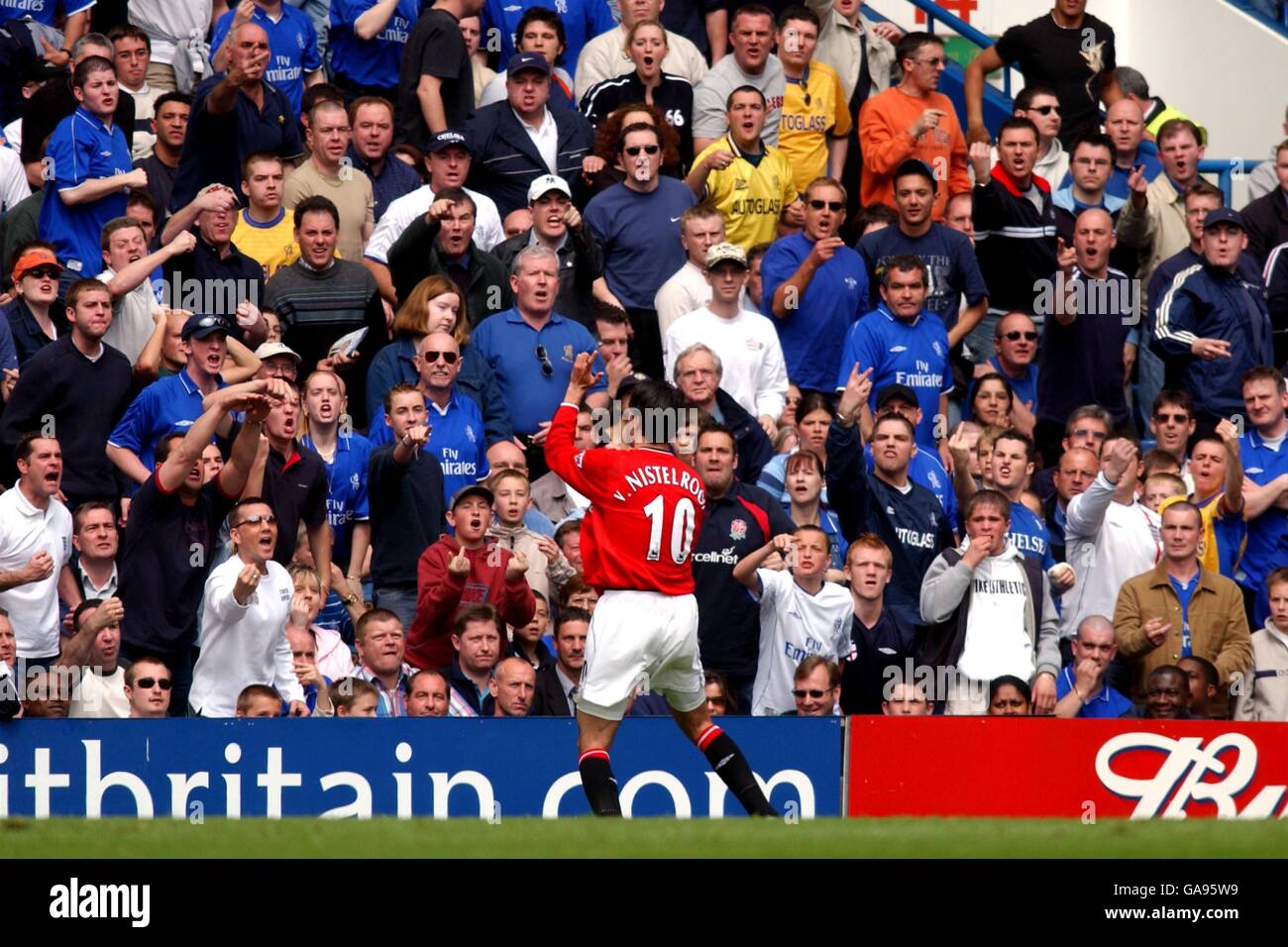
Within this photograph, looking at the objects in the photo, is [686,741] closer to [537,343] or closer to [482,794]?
[482,794]

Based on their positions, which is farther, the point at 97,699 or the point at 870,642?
the point at 870,642

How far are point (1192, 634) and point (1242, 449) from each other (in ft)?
6.40

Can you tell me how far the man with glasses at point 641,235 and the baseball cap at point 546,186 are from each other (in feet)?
1.74

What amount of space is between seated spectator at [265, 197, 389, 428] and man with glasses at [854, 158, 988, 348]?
3.66m

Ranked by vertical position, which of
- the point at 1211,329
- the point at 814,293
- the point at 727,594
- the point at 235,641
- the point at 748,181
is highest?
the point at 748,181

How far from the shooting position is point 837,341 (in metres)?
14.7

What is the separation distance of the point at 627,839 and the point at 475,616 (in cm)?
385

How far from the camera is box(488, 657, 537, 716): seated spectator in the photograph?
38.0 feet

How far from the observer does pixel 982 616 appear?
12242 mm

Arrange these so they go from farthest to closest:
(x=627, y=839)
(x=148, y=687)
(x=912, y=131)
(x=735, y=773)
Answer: (x=912, y=131)
(x=148, y=687)
(x=735, y=773)
(x=627, y=839)

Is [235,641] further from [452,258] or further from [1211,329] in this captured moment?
[1211,329]

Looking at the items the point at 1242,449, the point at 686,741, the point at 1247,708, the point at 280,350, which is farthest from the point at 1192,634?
the point at 280,350

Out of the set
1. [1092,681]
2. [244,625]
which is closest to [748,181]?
[1092,681]

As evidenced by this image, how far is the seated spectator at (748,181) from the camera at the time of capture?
A: 15.1m
